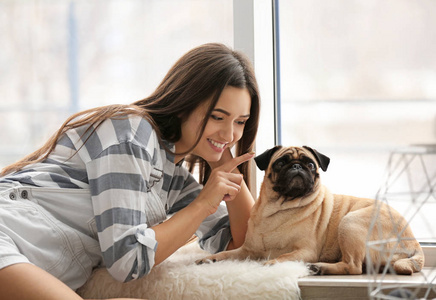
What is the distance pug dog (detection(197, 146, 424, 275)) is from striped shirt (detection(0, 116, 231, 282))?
0.26 m

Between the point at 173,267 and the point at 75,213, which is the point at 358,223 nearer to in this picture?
the point at 173,267

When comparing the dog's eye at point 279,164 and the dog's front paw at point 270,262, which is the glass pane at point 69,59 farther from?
the dog's front paw at point 270,262

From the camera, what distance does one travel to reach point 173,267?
4.27 ft

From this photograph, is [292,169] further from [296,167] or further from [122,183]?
[122,183]

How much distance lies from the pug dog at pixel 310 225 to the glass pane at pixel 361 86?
0.47 metres

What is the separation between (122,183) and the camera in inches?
45.4

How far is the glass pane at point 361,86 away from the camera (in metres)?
1.80

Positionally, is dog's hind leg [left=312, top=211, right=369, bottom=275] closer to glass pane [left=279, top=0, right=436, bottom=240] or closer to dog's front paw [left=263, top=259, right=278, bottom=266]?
dog's front paw [left=263, top=259, right=278, bottom=266]

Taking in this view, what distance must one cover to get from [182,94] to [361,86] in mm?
864

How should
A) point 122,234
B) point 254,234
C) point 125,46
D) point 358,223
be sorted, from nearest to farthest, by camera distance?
1. point 122,234
2. point 358,223
3. point 254,234
4. point 125,46

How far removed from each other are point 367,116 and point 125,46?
44.7 inches

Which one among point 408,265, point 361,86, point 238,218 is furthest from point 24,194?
point 361,86

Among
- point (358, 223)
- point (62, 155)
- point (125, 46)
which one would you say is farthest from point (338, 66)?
point (62, 155)

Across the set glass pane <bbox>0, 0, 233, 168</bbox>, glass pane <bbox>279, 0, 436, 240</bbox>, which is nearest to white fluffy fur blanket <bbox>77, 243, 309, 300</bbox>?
glass pane <bbox>279, 0, 436, 240</bbox>
